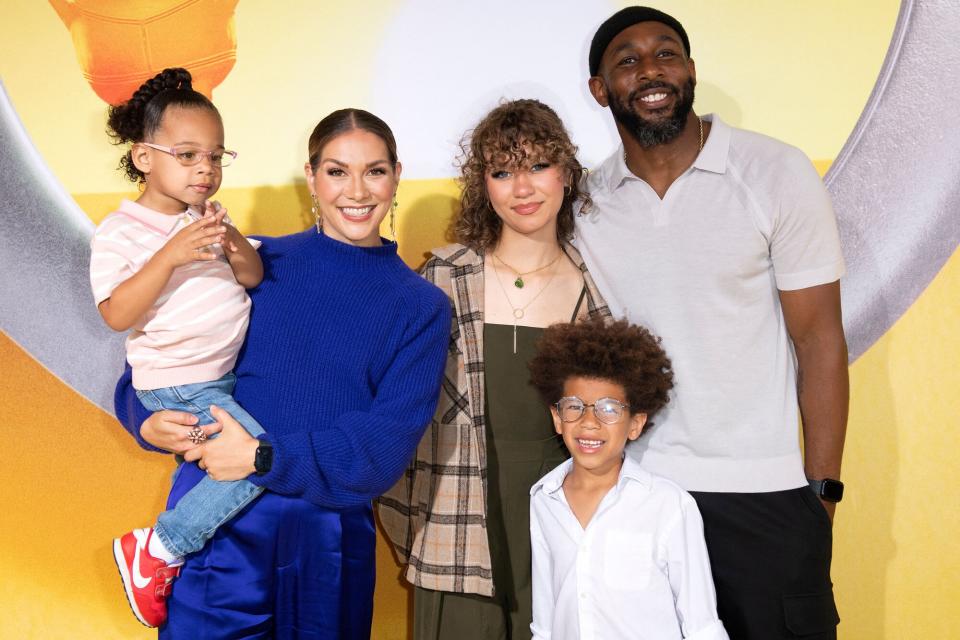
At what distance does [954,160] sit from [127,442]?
123 inches

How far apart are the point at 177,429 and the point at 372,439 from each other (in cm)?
49

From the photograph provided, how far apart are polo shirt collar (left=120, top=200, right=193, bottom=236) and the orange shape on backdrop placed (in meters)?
1.12

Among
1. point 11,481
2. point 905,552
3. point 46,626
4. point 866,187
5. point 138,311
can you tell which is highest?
point 866,187

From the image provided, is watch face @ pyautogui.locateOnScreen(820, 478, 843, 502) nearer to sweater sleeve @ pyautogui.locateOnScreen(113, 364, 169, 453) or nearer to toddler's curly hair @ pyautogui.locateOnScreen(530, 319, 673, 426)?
toddler's curly hair @ pyautogui.locateOnScreen(530, 319, 673, 426)

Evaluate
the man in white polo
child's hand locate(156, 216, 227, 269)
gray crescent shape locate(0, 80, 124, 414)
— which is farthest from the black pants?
gray crescent shape locate(0, 80, 124, 414)

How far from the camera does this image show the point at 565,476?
245 centimetres

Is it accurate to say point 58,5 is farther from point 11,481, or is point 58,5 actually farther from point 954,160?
point 954,160

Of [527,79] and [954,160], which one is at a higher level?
[527,79]

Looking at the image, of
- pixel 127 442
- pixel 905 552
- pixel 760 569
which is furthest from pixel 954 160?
pixel 127 442

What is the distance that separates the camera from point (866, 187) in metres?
3.05

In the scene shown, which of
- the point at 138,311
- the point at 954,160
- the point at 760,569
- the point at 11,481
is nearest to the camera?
the point at 138,311

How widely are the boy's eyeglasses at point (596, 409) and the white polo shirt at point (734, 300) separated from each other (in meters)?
0.22

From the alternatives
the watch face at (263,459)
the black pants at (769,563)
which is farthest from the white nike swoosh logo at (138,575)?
the black pants at (769,563)

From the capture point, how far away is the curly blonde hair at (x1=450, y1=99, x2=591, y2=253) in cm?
265
